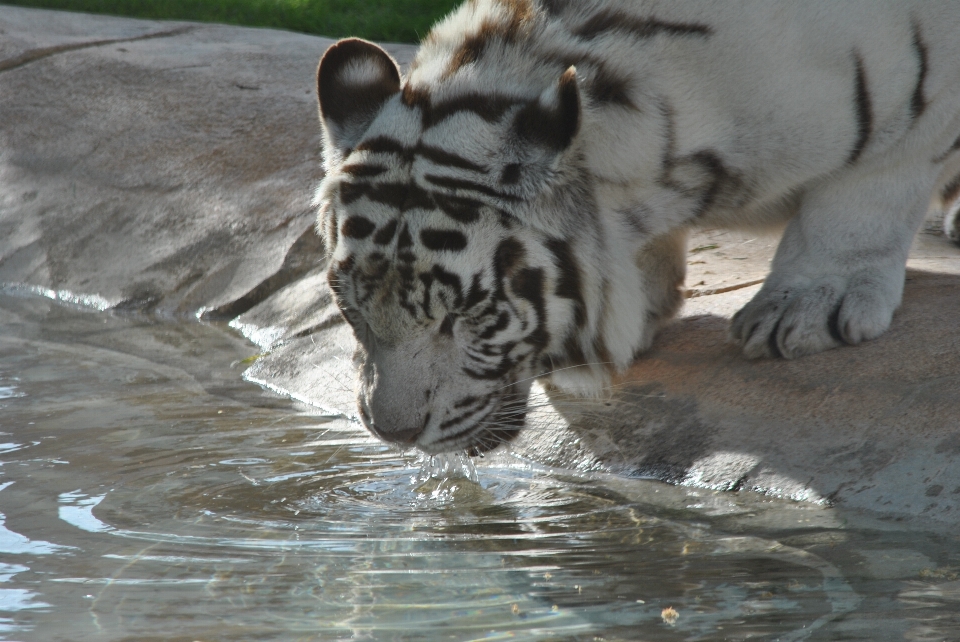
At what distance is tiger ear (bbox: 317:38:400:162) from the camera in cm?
269

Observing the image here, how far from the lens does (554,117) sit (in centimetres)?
236

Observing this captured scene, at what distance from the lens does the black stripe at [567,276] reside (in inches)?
102

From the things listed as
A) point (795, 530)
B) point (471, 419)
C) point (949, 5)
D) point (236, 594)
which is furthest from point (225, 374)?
point (949, 5)

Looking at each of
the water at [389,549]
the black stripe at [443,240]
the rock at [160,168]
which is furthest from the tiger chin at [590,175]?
the rock at [160,168]

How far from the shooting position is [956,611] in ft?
6.01

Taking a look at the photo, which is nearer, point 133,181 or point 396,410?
point 396,410

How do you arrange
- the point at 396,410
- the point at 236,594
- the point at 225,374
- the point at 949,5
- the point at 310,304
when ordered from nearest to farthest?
1. the point at 236,594
2. the point at 396,410
3. the point at 949,5
4. the point at 225,374
5. the point at 310,304

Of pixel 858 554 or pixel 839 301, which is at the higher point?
pixel 839 301

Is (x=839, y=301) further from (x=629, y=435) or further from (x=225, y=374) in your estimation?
(x=225, y=374)

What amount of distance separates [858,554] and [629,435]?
91 centimetres

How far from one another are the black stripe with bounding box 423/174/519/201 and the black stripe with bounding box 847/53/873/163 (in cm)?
93

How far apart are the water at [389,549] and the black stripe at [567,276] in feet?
1.52

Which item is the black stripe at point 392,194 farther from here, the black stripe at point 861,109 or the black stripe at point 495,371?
the black stripe at point 861,109

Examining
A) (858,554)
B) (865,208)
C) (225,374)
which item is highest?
(865,208)
